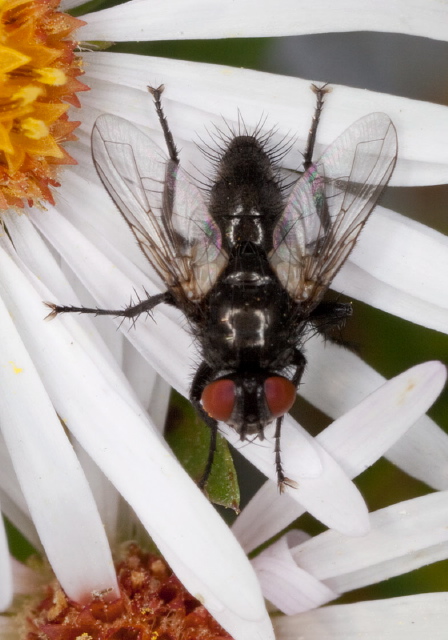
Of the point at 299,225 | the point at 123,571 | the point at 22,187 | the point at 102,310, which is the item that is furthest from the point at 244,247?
the point at 123,571

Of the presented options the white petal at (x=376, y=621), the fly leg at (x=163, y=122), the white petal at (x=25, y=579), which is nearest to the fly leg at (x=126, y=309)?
the fly leg at (x=163, y=122)

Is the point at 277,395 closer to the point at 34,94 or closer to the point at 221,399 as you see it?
the point at 221,399

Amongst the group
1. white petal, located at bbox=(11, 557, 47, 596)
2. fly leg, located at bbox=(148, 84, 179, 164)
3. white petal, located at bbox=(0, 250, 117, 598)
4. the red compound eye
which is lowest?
white petal, located at bbox=(11, 557, 47, 596)

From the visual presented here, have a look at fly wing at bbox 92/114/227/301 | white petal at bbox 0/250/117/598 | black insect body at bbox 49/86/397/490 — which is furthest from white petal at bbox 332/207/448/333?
white petal at bbox 0/250/117/598

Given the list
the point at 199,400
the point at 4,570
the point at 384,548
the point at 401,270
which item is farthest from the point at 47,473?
the point at 401,270

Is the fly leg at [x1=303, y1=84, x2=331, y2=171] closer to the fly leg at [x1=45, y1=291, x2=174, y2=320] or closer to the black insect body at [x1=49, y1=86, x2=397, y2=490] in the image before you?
the black insect body at [x1=49, y1=86, x2=397, y2=490]

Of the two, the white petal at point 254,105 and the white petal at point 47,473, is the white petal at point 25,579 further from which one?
the white petal at point 254,105
